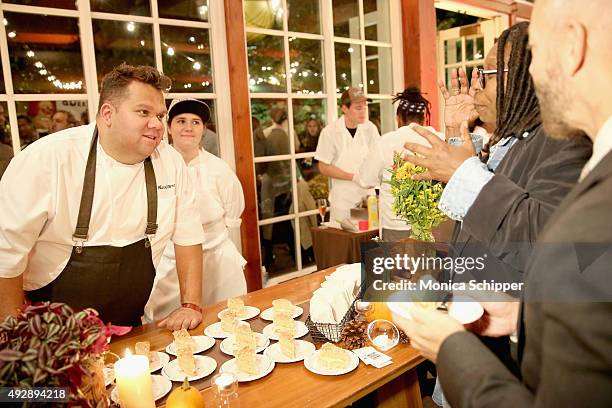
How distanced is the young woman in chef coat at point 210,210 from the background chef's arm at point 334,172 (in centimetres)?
151

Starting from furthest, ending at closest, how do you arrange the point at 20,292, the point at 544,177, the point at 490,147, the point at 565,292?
the point at 20,292 < the point at 490,147 < the point at 544,177 < the point at 565,292

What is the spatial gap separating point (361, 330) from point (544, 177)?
2.60 feet

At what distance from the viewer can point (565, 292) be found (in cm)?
60

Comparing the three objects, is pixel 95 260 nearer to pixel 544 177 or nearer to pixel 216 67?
pixel 544 177

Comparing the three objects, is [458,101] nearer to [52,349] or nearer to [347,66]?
[52,349]

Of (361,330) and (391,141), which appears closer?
(361,330)

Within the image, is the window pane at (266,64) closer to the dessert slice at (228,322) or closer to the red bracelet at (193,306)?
the red bracelet at (193,306)

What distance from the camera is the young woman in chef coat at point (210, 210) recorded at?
9.14 ft

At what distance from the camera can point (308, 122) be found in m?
4.76

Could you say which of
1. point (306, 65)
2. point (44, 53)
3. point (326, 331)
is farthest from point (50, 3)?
point (326, 331)

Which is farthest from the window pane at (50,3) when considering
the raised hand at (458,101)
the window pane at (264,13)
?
the raised hand at (458,101)

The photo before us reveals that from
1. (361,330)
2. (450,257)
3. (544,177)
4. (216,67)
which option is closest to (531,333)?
(544,177)

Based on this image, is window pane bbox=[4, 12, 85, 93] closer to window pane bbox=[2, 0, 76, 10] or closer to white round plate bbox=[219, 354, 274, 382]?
window pane bbox=[2, 0, 76, 10]

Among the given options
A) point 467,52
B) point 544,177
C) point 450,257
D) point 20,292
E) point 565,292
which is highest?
point 467,52
